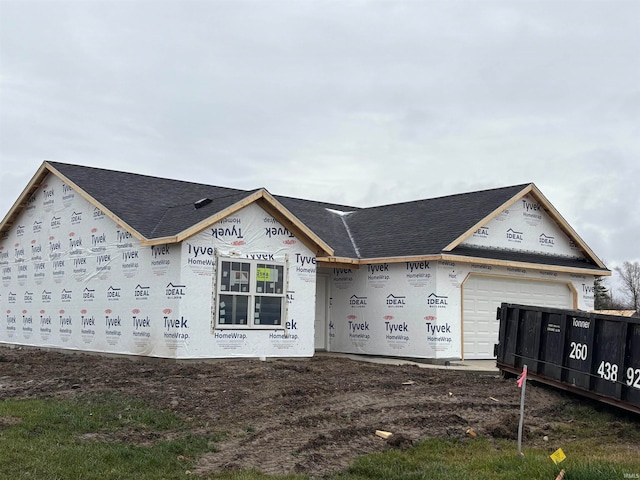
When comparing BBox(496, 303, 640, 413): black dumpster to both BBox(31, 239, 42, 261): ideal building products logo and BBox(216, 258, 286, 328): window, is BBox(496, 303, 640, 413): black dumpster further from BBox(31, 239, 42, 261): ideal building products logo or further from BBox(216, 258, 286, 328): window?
BBox(31, 239, 42, 261): ideal building products logo

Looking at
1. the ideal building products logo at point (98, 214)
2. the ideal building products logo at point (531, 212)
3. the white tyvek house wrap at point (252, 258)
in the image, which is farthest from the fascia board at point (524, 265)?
the ideal building products logo at point (98, 214)

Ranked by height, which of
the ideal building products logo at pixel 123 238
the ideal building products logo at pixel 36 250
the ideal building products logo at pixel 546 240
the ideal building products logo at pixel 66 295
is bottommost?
the ideal building products logo at pixel 66 295

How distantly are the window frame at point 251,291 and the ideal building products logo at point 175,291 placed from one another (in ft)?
2.56

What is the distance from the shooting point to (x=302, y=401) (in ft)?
37.7

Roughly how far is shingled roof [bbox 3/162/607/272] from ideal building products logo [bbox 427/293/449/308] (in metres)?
1.12

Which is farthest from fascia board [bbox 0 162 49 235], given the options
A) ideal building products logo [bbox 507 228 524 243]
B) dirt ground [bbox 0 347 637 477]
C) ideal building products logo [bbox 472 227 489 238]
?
ideal building products logo [bbox 507 228 524 243]

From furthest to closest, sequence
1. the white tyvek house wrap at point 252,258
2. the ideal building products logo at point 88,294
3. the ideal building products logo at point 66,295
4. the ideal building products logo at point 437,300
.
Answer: the ideal building products logo at point 66,295 → the ideal building products logo at point 88,294 → the ideal building products logo at point 437,300 → the white tyvek house wrap at point 252,258

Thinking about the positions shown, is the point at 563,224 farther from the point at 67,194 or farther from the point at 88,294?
the point at 67,194

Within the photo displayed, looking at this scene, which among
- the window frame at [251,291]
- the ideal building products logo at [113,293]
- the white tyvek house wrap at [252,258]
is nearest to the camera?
the white tyvek house wrap at [252,258]

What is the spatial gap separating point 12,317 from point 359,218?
456 inches

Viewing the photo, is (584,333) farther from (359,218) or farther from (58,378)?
(359,218)

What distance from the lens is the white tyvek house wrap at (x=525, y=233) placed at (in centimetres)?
2014

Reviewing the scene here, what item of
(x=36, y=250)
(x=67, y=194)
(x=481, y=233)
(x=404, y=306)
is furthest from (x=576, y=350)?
(x=36, y=250)

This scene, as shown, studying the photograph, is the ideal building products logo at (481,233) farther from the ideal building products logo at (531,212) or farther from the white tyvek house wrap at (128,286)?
the white tyvek house wrap at (128,286)
